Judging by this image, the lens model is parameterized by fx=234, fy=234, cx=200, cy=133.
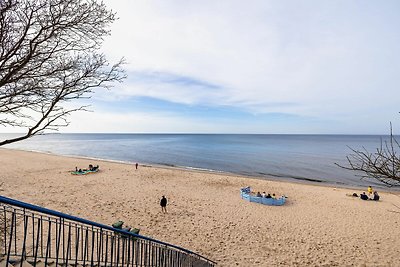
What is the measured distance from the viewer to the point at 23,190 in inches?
790

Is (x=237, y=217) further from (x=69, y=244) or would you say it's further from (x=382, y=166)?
(x=69, y=244)

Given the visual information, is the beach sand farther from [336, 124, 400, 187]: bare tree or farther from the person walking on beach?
[336, 124, 400, 187]: bare tree

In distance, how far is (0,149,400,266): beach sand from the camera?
11.4 meters

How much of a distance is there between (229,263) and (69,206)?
480 inches

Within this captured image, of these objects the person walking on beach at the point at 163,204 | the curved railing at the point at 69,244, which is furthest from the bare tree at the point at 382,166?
the person walking on beach at the point at 163,204

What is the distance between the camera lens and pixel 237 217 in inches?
629

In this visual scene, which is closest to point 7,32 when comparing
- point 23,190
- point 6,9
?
point 6,9

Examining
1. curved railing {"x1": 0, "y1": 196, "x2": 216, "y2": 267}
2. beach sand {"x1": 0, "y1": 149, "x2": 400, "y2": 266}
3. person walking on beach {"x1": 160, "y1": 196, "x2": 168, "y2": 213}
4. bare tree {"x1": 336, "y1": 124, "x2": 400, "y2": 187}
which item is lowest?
beach sand {"x1": 0, "y1": 149, "x2": 400, "y2": 266}

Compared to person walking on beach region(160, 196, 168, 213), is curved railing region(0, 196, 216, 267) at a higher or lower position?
higher

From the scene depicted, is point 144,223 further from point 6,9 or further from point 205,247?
point 6,9

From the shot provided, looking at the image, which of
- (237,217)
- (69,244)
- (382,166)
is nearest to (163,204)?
(237,217)

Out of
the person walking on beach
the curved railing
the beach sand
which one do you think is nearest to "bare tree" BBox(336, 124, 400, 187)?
the curved railing

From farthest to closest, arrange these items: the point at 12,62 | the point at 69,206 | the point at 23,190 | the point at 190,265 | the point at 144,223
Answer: the point at 23,190
the point at 69,206
the point at 144,223
the point at 190,265
the point at 12,62

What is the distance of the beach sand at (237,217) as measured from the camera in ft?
37.4
